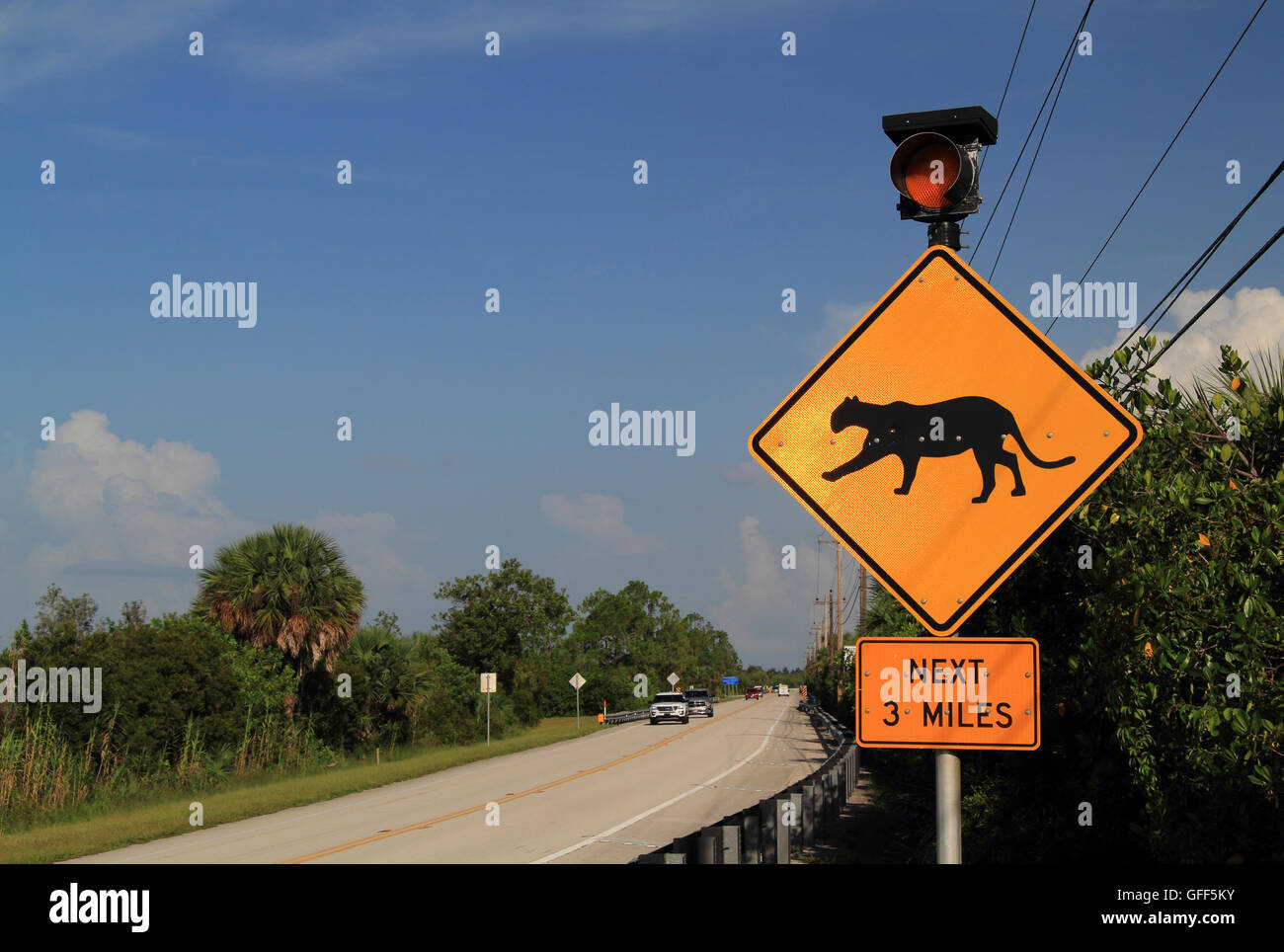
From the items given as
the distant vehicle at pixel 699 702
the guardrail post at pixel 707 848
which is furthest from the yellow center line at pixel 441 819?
the distant vehicle at pixel 699 702

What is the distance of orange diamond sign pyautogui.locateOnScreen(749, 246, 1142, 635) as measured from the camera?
10.4 feet

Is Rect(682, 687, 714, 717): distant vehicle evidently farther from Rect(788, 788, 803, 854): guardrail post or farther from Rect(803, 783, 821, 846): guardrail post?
Rect(788, 788, 803, 854): guardrail post

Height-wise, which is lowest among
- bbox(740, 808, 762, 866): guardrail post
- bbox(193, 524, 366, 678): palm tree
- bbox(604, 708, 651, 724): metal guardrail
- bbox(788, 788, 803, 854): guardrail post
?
bbox(604, 708, 651, 724): metal guardrail

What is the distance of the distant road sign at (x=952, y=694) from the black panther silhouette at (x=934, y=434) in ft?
1.53

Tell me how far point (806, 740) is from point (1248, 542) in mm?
39202

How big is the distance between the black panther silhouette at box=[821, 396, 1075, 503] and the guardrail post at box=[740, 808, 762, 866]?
8.96 meters

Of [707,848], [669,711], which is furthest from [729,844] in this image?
[669,711]

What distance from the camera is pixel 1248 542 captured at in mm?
5594

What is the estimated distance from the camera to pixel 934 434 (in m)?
3.29

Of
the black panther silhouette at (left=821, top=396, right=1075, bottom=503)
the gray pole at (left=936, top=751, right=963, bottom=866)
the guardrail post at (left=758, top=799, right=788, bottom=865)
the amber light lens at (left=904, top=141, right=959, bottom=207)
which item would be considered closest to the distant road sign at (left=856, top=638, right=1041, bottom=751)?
the gray pole at (left=936, top=751, right=963, bottom=866)

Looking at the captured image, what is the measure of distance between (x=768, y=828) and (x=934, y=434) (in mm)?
9748
